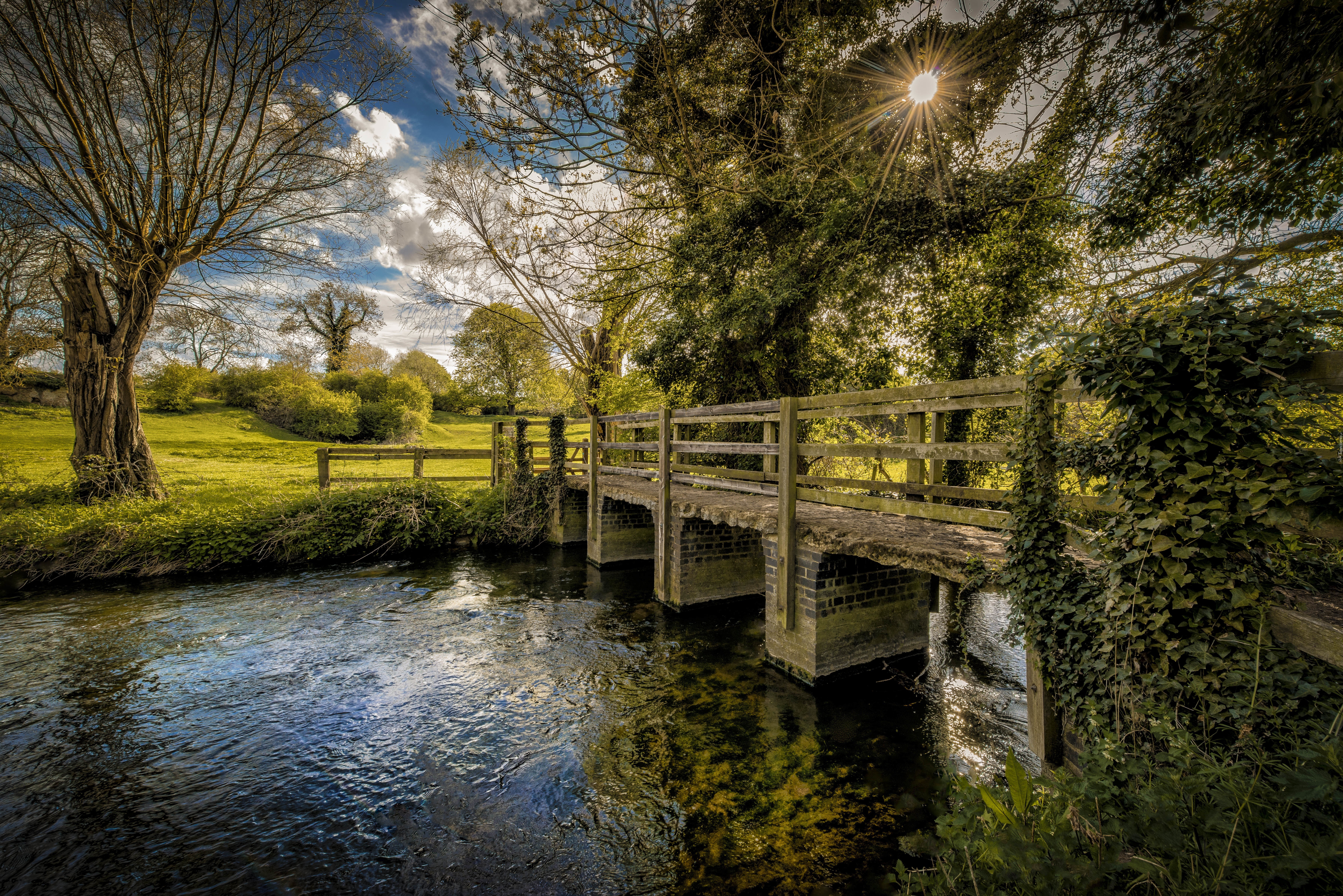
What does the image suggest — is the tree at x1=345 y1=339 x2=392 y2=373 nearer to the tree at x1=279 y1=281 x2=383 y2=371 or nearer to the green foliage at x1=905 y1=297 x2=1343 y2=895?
the tree at x1=279 y1=281 x2=383 y2=371

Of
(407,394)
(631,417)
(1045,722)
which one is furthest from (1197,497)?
(407,394)

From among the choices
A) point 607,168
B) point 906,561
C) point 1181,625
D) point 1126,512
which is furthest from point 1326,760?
point 607,168

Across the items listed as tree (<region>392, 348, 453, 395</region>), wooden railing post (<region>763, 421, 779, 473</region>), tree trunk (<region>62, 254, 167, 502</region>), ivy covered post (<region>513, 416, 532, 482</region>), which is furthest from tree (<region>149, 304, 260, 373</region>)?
tree (<region>392, 348, 453, 395</region>)

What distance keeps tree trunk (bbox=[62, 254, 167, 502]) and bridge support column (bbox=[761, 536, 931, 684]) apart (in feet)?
46.2

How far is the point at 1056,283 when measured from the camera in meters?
Answer: 7.88

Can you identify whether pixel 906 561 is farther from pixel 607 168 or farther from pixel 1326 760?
pixel 607 168

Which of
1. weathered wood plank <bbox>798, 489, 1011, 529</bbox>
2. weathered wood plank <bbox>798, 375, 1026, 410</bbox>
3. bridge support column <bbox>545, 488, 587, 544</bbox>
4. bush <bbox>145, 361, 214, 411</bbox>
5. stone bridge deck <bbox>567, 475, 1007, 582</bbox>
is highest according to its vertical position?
bush <bbox>145, 361, 214, 411</bbox>

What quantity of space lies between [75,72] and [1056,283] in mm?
17232

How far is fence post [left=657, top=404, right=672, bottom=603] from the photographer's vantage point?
308 inches

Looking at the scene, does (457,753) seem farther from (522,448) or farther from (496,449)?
(496,449)

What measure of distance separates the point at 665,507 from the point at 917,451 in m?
4.14

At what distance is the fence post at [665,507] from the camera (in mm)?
7812

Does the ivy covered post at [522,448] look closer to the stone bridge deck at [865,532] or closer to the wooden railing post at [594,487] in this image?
the wooden railing post at [594,487]

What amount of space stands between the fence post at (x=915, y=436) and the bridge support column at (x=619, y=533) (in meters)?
5.85
